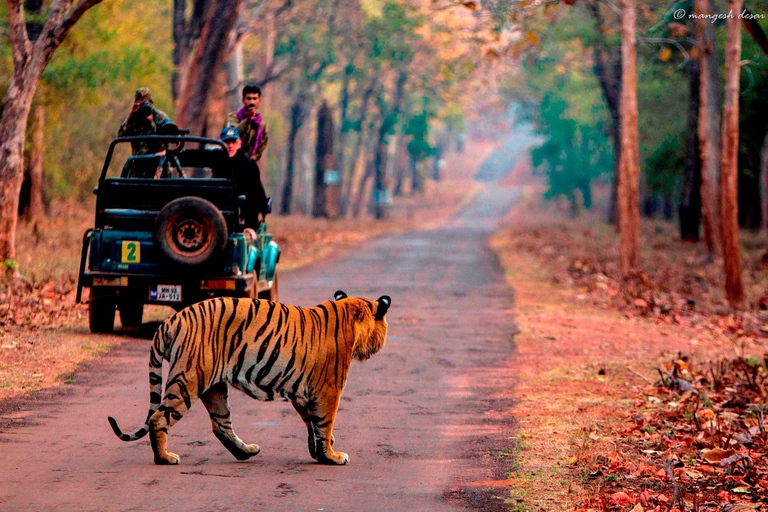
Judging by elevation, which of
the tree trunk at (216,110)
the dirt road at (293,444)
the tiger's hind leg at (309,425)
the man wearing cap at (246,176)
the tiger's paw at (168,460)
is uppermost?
the tree trunk at (216,110)

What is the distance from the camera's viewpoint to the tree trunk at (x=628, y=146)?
22203 millimetres

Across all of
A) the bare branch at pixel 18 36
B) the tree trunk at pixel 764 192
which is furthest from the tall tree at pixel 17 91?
the tree trunk at pixel 764 192

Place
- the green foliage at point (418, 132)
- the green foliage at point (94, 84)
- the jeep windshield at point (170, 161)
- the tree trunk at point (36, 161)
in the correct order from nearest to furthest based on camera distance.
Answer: the jeep windshield at point (170, 161) < the green foliage at point (94, 84) < the tree trunk at point (36, 161) < the green foliage at point (418, 132)

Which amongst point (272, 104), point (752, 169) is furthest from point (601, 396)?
point (272, 104)

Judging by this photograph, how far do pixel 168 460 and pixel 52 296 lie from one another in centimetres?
846

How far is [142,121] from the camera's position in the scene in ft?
45.5

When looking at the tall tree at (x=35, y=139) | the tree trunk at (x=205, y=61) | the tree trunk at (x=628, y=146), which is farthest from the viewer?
the tree trunk at (x=205, y=61)

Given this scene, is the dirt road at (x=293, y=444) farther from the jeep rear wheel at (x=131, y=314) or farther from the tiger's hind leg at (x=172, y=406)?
the jeep rear wheel at (x=131, y=314)

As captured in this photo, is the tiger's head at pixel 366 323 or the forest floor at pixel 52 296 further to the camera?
the forest floor at pixel 52 296

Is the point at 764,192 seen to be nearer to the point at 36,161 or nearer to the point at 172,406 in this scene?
the point at 36,161

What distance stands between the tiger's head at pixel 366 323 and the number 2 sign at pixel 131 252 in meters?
5.32

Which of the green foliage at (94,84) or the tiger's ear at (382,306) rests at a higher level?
the green foliage at (94,84)

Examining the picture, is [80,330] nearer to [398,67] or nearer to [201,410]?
[201,410]

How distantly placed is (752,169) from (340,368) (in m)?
33.4
